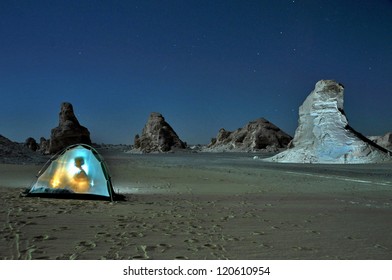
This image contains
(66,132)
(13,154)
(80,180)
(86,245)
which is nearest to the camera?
(86,245)

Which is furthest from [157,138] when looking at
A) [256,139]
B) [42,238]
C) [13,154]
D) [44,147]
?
[42,238]

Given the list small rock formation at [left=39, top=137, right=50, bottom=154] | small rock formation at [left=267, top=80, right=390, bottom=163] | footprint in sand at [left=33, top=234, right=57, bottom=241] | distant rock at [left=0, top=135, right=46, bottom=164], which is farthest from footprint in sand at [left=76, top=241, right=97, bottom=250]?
small rock formation at [left=39, top=137, right=50, bottom=154]

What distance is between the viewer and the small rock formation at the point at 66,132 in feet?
167

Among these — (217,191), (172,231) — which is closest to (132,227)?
(172,231)

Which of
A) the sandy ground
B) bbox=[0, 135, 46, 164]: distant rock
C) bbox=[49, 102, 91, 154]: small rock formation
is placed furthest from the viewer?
bbox=[49, 102, 91, 154]: small rock formation

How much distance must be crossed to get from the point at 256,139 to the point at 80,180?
78480 millimetres

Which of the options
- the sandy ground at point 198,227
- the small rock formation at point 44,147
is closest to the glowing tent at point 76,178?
the sandy ground at point 198,227

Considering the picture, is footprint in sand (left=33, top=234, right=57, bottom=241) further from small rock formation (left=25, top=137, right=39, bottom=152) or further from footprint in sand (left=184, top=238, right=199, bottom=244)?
small rock formation (left=25, top=137, right=39, bottom=152)

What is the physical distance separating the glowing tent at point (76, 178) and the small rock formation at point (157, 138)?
74.1 meters

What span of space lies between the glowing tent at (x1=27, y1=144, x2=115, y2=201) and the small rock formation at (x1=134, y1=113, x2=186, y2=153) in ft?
243

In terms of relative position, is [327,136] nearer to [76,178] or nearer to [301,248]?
[76,178]

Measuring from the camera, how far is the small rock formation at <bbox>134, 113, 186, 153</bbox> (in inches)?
3484

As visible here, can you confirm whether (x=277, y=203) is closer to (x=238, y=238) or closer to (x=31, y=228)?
(x=238, y=238)

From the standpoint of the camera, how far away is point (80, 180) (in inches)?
491
